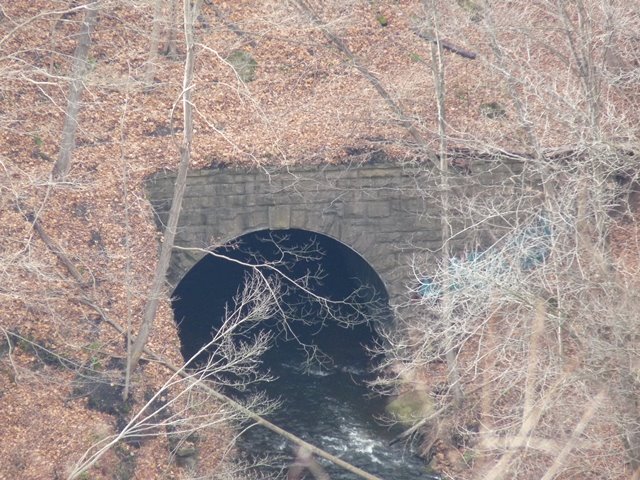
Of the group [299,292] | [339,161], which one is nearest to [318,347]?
[299,292]

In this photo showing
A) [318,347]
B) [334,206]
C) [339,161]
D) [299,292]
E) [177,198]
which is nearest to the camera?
[177,198]

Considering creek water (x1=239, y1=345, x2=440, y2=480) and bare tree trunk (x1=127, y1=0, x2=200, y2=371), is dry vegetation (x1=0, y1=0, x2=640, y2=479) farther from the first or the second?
creek water (x1=239, y1=345, x2=440, y2=480)

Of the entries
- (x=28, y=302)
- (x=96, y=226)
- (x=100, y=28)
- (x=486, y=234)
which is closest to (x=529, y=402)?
(x=486, y=234)

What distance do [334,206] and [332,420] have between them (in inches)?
157

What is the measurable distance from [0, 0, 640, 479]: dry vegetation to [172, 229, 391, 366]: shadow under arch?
2.56 meters

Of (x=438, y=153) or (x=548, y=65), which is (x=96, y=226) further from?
(x=548, y=65)

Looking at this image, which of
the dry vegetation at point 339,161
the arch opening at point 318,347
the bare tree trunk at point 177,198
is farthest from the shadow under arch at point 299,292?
the bare tree trunk at point 177,198

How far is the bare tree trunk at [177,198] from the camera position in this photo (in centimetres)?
1170

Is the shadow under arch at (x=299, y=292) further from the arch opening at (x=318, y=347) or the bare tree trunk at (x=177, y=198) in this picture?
the bare tree trunk at (x=177, y=198)

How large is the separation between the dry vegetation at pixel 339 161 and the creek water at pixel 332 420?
0.95 meters

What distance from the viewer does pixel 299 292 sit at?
20141 millimetres

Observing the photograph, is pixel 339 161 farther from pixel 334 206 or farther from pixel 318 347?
pixel 318 347

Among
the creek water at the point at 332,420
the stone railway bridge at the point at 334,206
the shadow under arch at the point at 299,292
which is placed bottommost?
the creek water at the point at 332,420

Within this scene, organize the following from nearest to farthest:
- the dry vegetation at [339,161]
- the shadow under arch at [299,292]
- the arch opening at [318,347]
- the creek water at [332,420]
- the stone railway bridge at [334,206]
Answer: the dry vegetation at [339,161], the creek water at [332,420], the arch opening at [318,347], the stone railway bridge at [334,206], the shadow under arch at [299,292]
